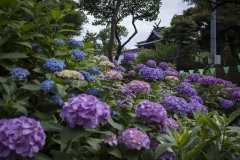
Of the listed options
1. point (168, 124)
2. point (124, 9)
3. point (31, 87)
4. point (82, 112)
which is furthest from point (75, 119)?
point (124, 9)

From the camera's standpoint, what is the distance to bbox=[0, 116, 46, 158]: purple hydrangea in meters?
1.01

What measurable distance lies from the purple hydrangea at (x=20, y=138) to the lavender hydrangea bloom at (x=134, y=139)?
426mm

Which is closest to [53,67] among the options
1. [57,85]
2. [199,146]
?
[57,85]

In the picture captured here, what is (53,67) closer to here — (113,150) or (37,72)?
(37,72)

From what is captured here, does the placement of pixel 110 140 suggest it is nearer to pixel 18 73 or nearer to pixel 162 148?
pixel 162 148

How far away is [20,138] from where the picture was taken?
101cm

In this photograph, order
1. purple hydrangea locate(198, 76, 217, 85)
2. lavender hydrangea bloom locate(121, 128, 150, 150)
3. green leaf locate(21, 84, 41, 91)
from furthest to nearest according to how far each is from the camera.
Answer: purple hydrangea locate(198, 76, 217, 85) → green leaf locate(21, 84, 41, 91) → lavender hydrangea bloom locate(121, 128, 150, 150)

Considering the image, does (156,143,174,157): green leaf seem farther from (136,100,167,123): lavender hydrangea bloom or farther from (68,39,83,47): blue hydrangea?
(68,39,83,47): blue hydrangea

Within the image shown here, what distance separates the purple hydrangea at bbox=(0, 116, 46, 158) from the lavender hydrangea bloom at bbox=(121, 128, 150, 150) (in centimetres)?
43

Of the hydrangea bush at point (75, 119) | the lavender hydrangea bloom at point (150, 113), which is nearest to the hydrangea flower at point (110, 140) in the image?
the hydrangea bush at point (75, 119)

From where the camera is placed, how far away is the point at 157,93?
7.88 feet

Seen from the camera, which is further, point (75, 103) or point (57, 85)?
point (57, 85)

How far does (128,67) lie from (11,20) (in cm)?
188

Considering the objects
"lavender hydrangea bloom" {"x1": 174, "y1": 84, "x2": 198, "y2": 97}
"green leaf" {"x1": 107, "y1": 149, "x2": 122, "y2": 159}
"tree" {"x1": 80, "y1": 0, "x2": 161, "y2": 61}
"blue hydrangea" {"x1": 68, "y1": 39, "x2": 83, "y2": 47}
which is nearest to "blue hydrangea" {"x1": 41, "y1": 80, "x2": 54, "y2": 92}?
"green leaf" {"x1": 107, "y1": 149, "x2": 122, "y2": 159}
